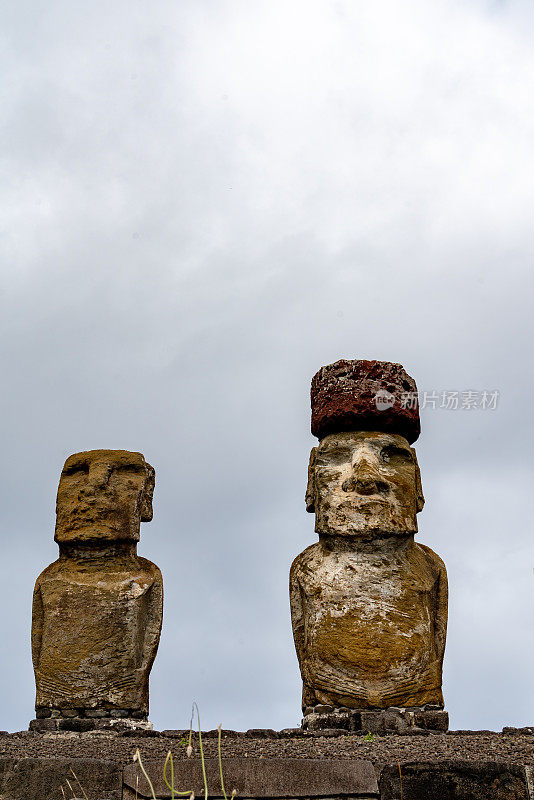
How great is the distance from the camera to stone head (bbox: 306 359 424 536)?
9141mm

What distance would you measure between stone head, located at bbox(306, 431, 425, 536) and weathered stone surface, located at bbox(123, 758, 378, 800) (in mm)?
3165

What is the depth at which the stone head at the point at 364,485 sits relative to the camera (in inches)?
359

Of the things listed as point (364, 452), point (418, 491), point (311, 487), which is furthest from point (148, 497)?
point (418, 491)

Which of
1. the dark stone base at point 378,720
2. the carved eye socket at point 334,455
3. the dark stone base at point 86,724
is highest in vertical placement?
the carved eye socket at point 334,455

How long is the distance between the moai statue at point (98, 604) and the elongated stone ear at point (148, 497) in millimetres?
10

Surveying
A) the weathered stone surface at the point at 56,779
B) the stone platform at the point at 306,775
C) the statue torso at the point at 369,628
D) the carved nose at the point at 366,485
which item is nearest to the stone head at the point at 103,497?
the statue torso at the point at 369,628

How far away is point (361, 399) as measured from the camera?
9648 mm

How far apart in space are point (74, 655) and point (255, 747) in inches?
122

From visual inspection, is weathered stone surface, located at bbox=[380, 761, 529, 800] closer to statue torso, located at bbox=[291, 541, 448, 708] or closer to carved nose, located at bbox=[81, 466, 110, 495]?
statue torso, located at bbox=[291, 541, 448, 708]

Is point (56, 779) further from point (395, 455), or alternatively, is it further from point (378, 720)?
point (395, 455)

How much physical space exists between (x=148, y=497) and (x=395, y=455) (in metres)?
2.61

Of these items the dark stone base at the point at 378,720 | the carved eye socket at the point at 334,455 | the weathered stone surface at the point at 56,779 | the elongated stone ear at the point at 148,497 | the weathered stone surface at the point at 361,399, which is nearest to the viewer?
the weathered stone surface at the point at 56,779

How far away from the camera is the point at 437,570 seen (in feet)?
31.2

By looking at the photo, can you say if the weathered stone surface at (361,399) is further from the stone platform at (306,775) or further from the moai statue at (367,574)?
the stone platform at (306,775)
